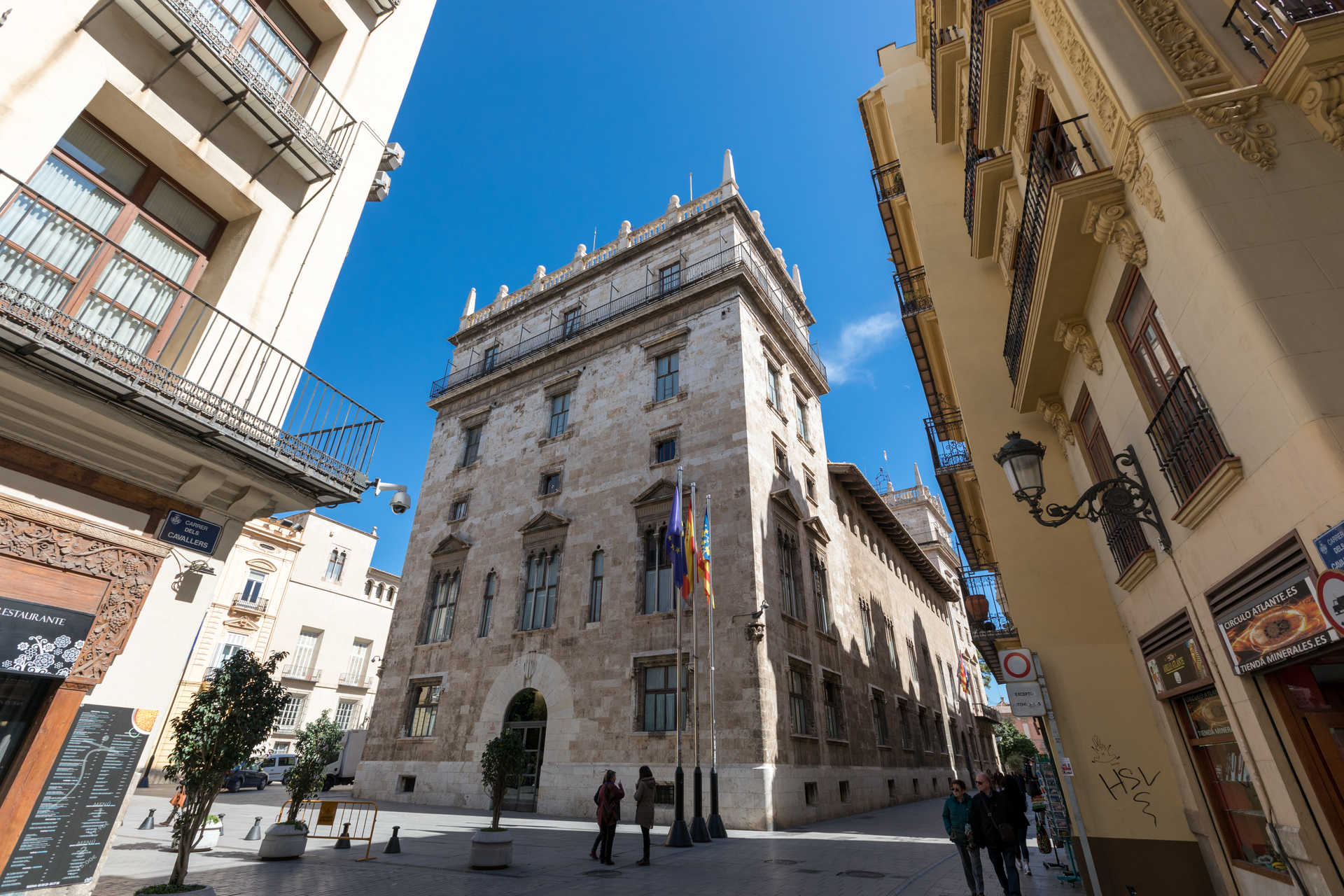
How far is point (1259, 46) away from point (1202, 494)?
4.52 meters

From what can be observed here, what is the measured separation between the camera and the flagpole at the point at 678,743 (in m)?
13.1

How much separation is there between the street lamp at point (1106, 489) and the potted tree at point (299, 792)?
12.8 m

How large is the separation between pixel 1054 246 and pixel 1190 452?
2691 millimetres

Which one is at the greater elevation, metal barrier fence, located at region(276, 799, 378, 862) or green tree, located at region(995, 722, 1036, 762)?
green tree, located at region(995, 722, 1036, 762)

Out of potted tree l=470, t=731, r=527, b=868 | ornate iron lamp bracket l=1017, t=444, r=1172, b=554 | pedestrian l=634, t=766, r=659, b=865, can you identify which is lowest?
pedestrian l=634, t=766, r=659, b=865

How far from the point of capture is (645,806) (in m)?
11.9

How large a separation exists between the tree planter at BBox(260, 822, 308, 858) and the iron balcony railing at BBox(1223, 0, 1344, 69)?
Answer: 1678 centimetres

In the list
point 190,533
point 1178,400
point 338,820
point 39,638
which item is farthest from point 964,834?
point 338,820

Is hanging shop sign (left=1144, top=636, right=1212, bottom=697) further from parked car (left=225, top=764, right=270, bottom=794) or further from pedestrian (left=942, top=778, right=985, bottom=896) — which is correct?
parked car (left=225, top=764, right=270, bottom=794)

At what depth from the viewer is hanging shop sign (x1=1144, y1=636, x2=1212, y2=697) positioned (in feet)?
21.6

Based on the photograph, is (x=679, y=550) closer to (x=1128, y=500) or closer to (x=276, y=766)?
(x=1128, y=500)

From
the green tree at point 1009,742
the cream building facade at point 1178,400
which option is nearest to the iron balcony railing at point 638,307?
the cream building facade at point 1178,400

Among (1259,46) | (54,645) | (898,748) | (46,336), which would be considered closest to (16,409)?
(46,336)

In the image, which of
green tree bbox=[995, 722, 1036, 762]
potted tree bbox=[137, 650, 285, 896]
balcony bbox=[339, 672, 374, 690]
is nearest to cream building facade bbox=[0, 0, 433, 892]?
potted tree bbox=[137, 650, 285, 896]
